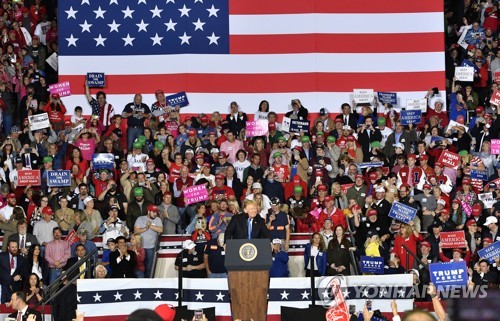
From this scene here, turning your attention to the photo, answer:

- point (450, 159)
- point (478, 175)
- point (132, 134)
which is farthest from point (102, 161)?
point (478, 175)

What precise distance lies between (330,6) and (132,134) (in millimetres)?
5361

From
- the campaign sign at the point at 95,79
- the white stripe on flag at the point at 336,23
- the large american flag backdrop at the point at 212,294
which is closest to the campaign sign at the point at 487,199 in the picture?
the large american flag backdrop at the point at 212,294

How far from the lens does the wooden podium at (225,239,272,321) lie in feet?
39.0

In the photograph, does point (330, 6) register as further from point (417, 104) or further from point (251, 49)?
point (417, 104)

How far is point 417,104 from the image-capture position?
2183cm

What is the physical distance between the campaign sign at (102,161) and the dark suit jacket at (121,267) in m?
3.21

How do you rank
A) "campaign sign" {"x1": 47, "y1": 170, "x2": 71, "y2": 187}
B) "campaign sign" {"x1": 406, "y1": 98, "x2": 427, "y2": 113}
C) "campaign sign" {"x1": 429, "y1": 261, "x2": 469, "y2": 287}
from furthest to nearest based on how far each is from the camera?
"campaign sign" {"x1": 406, "y1": 98, "x2": 427, "y2": 113} < "campaign sign" {"x1": 47, "y1": 170, "x2": 71, "y2": 187} < "campaign sign" {"x1": 429, "y1": 261, "x2": 469, "y2": 287}

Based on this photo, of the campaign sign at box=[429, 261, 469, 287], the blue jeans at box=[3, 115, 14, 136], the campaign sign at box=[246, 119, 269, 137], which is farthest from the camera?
the blue jeans at box=[3, 115, 14, 136]

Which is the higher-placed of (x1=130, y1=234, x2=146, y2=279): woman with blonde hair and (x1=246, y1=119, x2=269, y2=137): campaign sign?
(x1=246, y1=119, x2=269, y2=137): campaign sign

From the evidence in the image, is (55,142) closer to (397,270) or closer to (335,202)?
(335,202)

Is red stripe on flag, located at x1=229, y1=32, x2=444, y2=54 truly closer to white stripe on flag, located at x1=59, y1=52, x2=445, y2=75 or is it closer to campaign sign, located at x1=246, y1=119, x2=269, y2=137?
white stripe on flag, located at x1=59, y1=52, x2=445, y2=75

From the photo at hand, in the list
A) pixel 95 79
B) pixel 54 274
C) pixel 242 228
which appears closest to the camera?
pixel 242 228

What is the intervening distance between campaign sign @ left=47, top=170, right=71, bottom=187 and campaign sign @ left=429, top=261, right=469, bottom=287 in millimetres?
7034

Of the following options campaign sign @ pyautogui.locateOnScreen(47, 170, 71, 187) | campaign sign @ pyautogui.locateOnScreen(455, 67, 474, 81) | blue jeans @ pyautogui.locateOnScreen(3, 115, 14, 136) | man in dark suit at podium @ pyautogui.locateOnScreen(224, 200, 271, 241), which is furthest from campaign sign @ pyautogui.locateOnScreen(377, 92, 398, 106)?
man in dark suit at podium @ pyautogui.locateOnScreen(224, 200, 271, 241)
